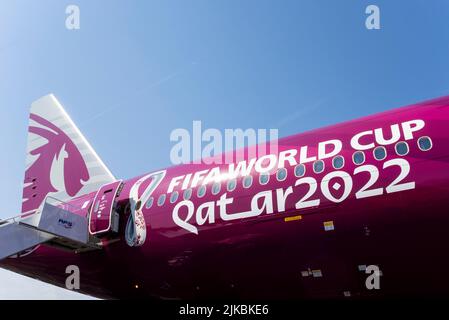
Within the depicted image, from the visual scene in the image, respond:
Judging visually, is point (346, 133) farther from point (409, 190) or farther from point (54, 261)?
point (54, 261)

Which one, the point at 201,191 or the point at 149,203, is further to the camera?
the point at 149,203

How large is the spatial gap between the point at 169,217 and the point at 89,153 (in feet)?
26.6

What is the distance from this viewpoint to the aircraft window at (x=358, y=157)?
10170 millimetres

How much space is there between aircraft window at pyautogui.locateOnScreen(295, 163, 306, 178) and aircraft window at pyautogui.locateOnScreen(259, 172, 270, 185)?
2.58ft

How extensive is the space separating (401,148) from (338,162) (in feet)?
4.52

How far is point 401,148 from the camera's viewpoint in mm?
9844

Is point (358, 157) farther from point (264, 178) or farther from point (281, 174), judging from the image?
point (264, 178)

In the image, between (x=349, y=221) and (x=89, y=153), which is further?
(x=89, y=153)

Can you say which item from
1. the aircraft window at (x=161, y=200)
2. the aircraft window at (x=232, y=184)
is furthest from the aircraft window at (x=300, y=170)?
the aircraft window at (x=161, y=200)

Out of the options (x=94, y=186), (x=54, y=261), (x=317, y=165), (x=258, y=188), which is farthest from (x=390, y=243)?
(x=94, y=186)

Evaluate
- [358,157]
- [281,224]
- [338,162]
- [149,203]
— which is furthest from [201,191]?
[358,157]

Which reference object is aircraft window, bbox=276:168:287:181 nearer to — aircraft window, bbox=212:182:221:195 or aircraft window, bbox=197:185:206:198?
aircraft window, bbox=212:182:221:195

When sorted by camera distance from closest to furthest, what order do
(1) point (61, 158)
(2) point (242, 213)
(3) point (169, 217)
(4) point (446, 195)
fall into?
1. (4) point (446, 195)
2. (2) point (242, 213)
3. (3) point (169, 217)
4. (1) point (61, 158)

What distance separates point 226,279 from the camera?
38.7 ft
